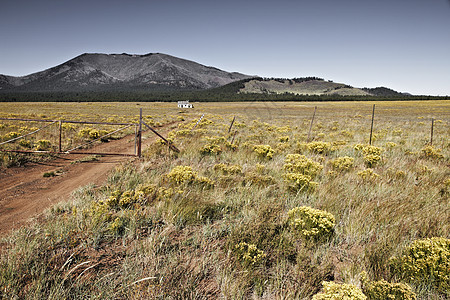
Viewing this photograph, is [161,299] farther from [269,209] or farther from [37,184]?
[37,184]

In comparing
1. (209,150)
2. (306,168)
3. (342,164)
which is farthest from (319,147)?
(209,150)

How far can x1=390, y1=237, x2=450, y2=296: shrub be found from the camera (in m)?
2.54

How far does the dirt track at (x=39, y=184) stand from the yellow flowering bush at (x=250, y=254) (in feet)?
13.4

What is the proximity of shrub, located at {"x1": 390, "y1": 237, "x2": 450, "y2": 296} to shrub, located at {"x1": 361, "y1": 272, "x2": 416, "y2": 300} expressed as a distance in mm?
474

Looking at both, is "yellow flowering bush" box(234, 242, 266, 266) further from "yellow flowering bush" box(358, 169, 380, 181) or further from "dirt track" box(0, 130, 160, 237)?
"yellow flowering bush" box(358, 169, 380, 181)

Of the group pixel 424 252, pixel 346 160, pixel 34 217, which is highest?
pixel 346 160

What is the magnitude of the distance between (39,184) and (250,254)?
7079 mm

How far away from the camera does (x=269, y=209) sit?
4.22 metres

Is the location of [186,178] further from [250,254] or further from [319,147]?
[319,147]

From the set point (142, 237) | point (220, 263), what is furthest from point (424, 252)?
point (142, 237)

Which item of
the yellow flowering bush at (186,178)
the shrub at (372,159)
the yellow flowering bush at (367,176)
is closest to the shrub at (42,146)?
the yellow flowering bush at (186,178)

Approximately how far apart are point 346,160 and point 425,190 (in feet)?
6.91

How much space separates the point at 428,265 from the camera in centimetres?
263

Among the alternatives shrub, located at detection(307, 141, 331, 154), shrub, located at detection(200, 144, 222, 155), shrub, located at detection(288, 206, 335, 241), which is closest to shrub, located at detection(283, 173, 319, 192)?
shrub, located at detection(288, 206, 335, 241)
